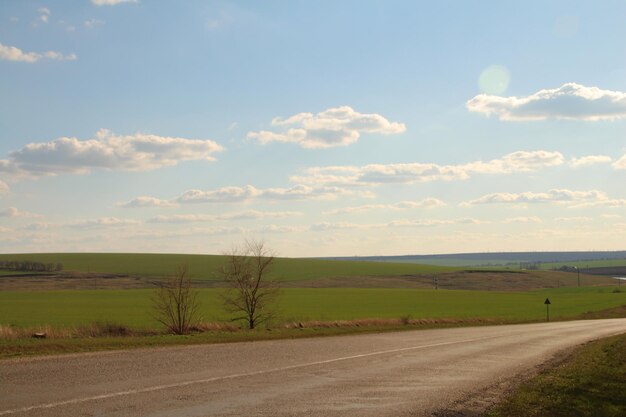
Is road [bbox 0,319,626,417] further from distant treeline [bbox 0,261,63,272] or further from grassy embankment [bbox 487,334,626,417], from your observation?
distant treeline [bbox 0,261,63,272]

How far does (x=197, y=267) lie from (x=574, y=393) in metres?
148

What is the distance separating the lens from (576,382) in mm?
16531

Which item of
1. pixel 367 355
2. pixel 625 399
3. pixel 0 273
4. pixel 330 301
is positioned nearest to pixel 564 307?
pixel 330 301

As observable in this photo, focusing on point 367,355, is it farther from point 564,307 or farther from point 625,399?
point 564,307

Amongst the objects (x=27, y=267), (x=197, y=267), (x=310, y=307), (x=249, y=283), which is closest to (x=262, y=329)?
(x=249, y=283)

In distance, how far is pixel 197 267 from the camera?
158 m

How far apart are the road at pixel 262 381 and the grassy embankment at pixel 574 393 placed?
75cm

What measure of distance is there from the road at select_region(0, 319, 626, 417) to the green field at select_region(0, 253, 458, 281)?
11551cm

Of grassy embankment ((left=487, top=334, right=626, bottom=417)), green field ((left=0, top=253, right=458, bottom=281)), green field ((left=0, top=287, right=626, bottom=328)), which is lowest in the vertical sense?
green field ((left=0, top=287, right=626, bottom=328))

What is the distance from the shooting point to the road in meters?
12.2

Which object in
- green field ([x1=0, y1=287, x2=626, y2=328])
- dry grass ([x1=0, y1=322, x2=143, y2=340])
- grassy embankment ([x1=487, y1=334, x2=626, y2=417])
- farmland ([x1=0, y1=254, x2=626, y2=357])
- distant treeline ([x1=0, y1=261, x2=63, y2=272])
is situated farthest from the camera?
distant treeline ([x1=0, y1=261, x2=63, y2=272])

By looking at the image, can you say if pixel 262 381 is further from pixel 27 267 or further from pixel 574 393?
pixel 27 267

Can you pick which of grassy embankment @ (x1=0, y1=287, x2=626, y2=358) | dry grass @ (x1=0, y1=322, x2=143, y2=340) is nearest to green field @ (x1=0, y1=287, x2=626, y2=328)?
grassy embankment @ (x1=0, y1=287, x2=626, y2=358)

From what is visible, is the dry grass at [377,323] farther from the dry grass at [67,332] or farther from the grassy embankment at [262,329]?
the dry grass at [67,332]
